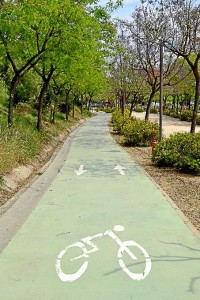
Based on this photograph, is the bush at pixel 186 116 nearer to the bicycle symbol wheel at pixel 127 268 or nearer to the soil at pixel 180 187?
the soil at pixel 180 187

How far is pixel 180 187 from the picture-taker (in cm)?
958

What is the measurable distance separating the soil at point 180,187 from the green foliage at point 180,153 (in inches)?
10.6

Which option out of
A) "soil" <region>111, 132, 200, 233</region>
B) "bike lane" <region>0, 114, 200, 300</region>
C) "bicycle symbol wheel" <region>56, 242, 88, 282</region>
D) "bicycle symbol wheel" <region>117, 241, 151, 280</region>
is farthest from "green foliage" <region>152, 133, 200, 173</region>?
"bicycle symbol wheel" <region>56, 242, 88, 282</region>

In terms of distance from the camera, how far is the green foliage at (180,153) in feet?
37.4

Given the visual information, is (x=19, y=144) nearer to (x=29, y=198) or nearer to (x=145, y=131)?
(x=29, y=198)

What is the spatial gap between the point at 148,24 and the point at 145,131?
5.30 metres

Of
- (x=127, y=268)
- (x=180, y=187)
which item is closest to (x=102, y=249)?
(x=127, y=268)

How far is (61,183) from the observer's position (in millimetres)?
10000

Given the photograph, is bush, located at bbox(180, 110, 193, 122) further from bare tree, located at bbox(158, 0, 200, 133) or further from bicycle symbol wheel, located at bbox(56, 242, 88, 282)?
bicycle symbol wheel, located at bbox(56, 242, 88, 282)

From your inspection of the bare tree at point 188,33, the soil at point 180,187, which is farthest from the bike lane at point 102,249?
the bare tree at point 188,33

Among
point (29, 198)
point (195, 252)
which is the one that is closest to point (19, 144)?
point (29, 198)

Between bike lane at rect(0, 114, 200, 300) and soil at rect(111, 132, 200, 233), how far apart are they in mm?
298

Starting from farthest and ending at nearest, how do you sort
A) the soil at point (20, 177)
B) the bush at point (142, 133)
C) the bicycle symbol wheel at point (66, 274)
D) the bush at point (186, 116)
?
the bush at point (186, 116) → the bush at point (142, 133) → the soil at point (20, 177) → the bicycle symbol wheel at point (66, 274)

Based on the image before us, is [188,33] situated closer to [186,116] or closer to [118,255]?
[118,255]
